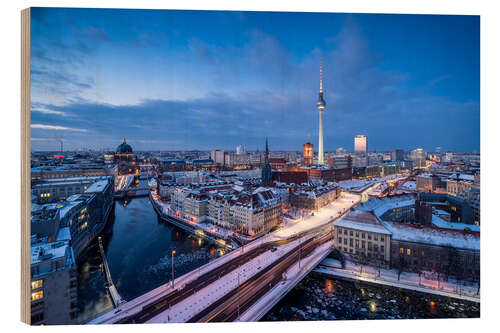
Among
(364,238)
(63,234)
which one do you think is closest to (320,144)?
(364,238)

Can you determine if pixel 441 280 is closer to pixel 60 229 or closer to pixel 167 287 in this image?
pixel 167 287

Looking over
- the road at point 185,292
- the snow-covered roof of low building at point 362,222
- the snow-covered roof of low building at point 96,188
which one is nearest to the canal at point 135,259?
the road at point 185,292

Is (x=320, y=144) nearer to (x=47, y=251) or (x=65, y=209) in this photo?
(x=65, y=209)

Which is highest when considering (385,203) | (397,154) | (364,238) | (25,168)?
(397,154)

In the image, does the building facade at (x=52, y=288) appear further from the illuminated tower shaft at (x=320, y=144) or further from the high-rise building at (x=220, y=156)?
the high-rise building at (x=220, y=156)

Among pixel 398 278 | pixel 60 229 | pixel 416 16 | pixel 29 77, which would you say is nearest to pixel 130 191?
pixel 60 229
